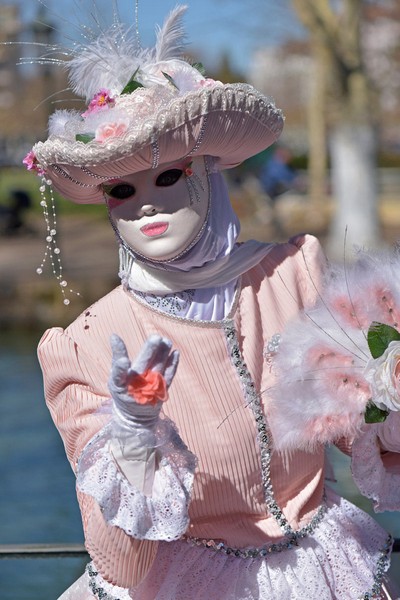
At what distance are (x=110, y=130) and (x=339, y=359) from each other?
0.50 m

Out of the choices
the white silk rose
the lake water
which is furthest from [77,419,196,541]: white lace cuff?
the lake water

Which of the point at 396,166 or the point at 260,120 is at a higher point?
the point at 260,120

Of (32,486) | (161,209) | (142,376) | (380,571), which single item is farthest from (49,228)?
(32,486)

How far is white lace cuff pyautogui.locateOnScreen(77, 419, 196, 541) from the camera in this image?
1.58 metres

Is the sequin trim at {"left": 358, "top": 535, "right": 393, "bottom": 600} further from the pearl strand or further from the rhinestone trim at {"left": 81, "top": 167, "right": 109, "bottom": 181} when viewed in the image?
the rhinestone trim at {"left": 81, "top": 167, "right": 109, "bottom": 181}

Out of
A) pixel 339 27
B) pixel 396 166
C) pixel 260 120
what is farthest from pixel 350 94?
pixel 396 166

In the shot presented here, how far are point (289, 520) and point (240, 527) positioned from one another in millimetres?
82

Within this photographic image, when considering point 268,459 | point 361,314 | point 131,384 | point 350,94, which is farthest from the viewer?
point 350,94

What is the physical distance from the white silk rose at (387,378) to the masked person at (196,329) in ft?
0.74

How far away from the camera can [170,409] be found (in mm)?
1781

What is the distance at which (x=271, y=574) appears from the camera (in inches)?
69.8

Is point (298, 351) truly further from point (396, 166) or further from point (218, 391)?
point (396, 166)

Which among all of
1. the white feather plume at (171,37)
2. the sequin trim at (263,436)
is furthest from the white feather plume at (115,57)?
the sequin trim at (263,436)

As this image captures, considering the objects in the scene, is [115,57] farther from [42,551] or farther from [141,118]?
[42,551]
